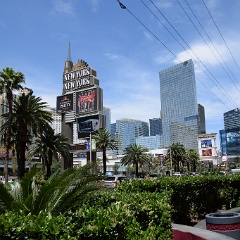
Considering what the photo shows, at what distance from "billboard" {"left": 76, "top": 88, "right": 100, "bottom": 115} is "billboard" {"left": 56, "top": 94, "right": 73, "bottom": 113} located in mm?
3621

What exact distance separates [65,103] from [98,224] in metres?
91.9

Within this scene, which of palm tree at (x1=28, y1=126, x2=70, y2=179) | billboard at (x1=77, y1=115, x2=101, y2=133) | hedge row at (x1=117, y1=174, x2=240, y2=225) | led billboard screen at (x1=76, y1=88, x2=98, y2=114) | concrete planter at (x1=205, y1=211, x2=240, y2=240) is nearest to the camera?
concrete planter at (x1=205, y1=211, x2=240, y2=240)

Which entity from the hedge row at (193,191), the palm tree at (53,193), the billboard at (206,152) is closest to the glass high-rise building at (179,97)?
the hedge row at (193,191)

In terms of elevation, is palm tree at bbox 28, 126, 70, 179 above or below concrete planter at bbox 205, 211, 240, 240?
above

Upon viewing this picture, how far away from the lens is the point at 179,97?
111 meters

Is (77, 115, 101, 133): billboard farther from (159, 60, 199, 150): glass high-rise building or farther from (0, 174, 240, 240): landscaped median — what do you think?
(0, 174, 240, 240): landscaped median

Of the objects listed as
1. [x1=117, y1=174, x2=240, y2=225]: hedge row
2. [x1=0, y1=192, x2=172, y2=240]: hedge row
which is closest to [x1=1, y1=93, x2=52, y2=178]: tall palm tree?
[x1=117, y1=174, x2=240, y2=225]: hedge row

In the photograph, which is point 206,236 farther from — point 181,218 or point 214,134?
point 214,134

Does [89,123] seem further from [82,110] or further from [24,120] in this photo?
[24,120]

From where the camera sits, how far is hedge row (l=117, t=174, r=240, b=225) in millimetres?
9203

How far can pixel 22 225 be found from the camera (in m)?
3.14

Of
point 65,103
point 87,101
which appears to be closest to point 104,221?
point 87,101

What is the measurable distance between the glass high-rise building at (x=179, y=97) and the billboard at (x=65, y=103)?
86.0 ft

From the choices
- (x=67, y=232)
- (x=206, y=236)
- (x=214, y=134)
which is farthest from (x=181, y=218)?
(x=214, y=134)
